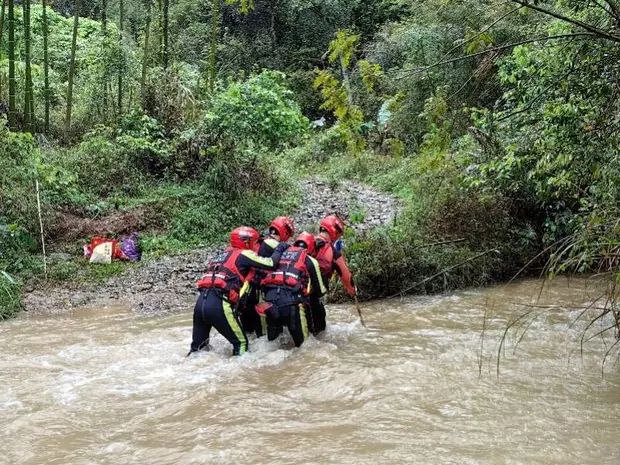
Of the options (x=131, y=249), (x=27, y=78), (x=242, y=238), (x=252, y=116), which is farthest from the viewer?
(x=252, y=116)

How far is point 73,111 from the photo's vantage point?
15500mm

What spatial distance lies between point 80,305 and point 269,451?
5765 mm

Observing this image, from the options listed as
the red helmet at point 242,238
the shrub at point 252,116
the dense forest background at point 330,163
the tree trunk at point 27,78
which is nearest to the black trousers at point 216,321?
the red helmet at point 242,238

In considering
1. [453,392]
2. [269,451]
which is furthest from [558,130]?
[269,451]

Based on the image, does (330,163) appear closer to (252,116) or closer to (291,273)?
(252,116)

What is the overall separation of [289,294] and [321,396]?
142cm

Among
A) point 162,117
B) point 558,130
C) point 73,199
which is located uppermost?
point 162,117

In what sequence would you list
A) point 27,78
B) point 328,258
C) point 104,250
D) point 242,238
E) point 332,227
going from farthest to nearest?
point 27,78
point 104,250
point 332,227
point 328,258
point 242,238

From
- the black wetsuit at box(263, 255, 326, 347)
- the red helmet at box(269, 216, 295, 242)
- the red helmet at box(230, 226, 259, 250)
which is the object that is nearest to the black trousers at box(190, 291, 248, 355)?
the black wetsuit at box(263, 255, 326, 347)

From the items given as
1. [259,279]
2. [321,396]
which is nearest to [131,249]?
[259,279]

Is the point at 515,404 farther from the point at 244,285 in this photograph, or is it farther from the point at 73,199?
the point at 73,199

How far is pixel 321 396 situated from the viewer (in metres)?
5.68

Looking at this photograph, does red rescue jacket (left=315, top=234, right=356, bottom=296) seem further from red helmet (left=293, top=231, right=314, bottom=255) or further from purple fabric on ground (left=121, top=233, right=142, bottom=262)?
purple fabric on ground (left=121, top=233, right=142, bottom=262)

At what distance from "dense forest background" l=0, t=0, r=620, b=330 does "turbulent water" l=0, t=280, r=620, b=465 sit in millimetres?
1072
